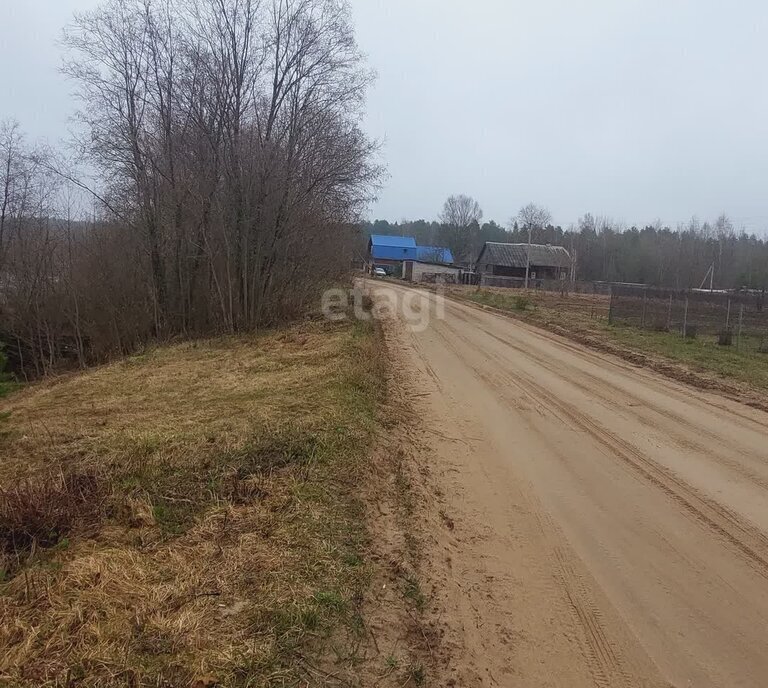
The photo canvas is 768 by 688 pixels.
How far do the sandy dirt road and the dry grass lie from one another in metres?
0.90

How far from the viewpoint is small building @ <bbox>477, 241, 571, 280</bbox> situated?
64.2 m

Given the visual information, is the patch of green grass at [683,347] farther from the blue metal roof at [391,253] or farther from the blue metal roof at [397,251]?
the blue metal roof at [391,253]

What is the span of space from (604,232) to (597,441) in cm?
10376

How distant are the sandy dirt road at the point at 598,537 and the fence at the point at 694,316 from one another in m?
10.9

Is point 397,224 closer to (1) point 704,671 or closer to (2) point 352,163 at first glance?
(2) point 352,163

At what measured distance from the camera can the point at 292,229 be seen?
1881cm

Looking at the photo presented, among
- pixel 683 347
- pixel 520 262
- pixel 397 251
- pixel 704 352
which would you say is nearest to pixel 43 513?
pixel 704 352

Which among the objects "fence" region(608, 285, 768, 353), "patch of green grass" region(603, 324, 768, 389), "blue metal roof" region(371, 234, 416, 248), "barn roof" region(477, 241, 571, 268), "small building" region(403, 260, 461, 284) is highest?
"blue metal roof" region(371, 234, 416, 248)

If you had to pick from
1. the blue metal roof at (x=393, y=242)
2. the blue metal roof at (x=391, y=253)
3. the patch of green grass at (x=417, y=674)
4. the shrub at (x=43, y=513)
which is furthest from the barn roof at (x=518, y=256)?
the patch of green grass at (x=417, y=674)

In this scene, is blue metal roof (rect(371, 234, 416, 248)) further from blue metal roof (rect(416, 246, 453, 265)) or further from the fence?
the fence

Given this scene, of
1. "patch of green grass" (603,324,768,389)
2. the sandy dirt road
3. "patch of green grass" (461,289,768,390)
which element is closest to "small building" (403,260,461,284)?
"patch of green grass" (461,289,768,390)

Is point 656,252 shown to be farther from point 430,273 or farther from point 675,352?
point 675,352

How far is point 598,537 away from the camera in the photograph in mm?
4645

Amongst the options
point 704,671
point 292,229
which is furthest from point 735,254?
point 704,671
